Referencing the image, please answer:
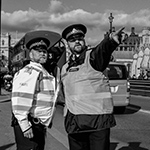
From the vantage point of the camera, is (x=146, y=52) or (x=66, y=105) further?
(x=146, y=52)

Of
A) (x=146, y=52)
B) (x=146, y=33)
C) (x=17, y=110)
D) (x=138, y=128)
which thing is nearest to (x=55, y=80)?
(x=17, y=110)

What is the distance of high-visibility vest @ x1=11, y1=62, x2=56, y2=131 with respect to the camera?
112 inches

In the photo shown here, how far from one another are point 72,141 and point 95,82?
0.68m

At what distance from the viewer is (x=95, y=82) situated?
2998mm

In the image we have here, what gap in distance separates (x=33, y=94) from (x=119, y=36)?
0.95 m

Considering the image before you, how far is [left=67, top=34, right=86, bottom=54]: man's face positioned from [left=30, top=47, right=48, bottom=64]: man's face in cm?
31

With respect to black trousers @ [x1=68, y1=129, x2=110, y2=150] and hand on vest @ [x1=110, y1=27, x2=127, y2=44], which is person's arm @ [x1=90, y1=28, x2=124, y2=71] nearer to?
hand on vest @ [x1=110, y1=27, x2=127, y2=44]

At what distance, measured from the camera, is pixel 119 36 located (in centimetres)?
280

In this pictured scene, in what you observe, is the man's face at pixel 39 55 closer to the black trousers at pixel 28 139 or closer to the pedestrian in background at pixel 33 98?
the pedestrian in background at pixel 33 98

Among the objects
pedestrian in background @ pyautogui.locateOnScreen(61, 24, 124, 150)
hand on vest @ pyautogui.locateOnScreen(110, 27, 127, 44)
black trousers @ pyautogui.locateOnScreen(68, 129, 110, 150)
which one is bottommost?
black trousers @ pyautogui.locateOnScreen(68, 129, 110, 150)

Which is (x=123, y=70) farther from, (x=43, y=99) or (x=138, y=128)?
(x=43, y=99)

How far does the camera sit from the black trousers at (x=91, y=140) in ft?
9.79

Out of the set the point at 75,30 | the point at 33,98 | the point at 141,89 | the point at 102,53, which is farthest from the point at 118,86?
the point at 141,89

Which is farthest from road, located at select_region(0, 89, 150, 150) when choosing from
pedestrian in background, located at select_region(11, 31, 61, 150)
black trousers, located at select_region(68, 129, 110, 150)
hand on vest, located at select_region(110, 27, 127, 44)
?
hand on vest, located at select_region(110, 27, 127, 44)
